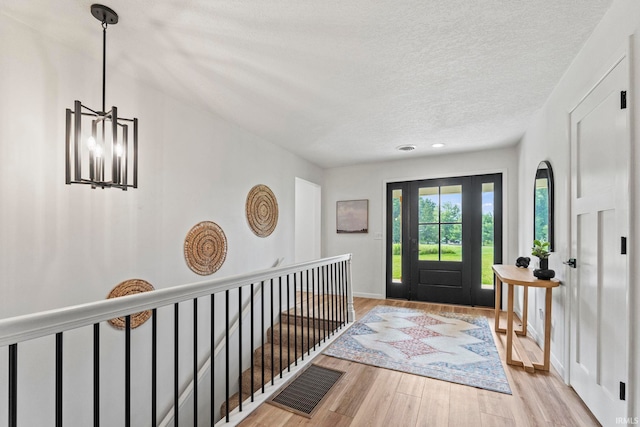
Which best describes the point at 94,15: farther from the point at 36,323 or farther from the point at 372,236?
the point at 372,236

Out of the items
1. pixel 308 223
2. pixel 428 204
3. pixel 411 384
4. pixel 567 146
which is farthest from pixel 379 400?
pixel 308 223

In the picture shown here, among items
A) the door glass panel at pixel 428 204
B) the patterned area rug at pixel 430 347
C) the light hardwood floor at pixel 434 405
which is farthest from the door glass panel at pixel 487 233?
the light hardwood floor at pixel 434 405

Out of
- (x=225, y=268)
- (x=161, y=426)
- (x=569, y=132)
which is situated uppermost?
(x=569, y=132)

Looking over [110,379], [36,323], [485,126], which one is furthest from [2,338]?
[485,126]

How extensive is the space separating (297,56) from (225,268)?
219 centimetres

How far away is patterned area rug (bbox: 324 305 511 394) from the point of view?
2312 millimetres

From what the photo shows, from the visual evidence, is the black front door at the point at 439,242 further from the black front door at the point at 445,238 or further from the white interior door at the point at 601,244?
the white interior door at the point at 601,244

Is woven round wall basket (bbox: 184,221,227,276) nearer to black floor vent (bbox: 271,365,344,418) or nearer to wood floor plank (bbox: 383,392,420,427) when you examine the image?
black floor vent (bbox: 271,365,344,418)

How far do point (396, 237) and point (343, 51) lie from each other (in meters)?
3.49

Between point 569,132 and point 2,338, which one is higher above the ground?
point 569,132

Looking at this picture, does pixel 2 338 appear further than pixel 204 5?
No

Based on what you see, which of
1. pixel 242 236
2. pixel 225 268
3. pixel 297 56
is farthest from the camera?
pixel 242 236

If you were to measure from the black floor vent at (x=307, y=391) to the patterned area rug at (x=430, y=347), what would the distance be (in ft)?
1.11

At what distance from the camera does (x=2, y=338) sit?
2.84ft
